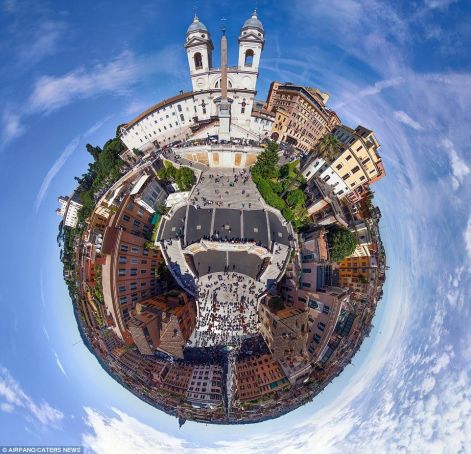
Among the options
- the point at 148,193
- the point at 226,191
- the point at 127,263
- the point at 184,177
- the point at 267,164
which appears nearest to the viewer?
the point at 127,263

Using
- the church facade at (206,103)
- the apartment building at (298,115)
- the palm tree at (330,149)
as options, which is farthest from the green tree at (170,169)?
the palm tree at (330,149)

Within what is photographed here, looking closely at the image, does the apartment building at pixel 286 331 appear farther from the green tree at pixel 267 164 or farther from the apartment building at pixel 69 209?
the apartment building at pixel 69 209

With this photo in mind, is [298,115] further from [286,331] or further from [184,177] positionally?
[286,331]

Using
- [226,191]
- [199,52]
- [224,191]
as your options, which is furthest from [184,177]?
[199,52]

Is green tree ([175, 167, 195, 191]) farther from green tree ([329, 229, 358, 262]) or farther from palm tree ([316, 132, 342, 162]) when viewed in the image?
green tree ([329, 229, 358, 262])

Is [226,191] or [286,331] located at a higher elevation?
[226,191]

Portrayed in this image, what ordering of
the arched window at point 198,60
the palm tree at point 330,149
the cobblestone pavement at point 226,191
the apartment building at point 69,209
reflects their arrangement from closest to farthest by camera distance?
1. the arched window at point 198,60
2. the palm tree at point 330,149
3. the cobblestone pavement at point 226,191
4. the apartment building at point 69,209
